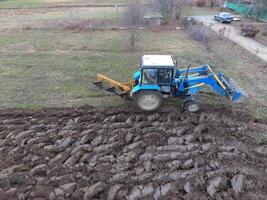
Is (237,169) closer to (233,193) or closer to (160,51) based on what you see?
(233,193)

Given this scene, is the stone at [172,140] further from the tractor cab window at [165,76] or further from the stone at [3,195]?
the stone at [3,195]

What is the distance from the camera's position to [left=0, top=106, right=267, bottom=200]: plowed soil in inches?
271

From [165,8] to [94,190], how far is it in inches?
797

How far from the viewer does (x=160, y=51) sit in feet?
56.0

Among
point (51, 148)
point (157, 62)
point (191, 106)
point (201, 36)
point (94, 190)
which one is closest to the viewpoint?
point (94, 190)

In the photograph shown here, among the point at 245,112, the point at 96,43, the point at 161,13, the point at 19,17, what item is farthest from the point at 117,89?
the point at 19,17

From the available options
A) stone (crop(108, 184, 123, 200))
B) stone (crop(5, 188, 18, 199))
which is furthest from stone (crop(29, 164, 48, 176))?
stone (crop(108, 184, 123, 200))

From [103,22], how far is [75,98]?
48.3 ft

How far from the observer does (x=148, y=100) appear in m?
9.96

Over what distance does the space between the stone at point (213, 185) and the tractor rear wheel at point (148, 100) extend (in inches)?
141

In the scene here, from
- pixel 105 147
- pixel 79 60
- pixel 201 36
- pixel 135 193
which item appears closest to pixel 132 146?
pixel 105 147

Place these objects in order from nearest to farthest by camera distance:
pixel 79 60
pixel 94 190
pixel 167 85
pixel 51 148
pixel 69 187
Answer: pixel 94 190 → pixel 69 187 → pixel 51 148 → pixel 167 85 → pixel 79 60

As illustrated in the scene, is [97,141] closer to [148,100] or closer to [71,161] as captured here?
[71,161]

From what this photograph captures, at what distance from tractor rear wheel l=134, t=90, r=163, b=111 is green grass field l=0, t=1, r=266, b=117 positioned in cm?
126
